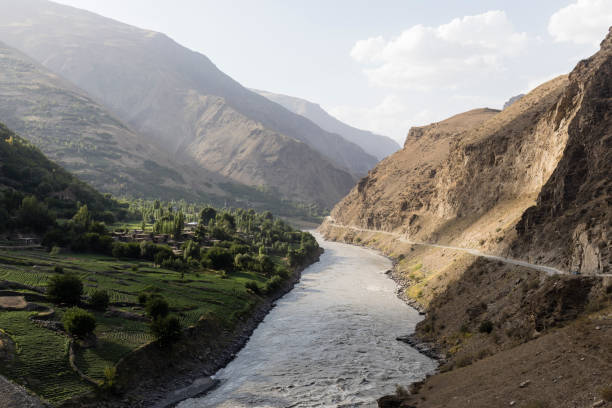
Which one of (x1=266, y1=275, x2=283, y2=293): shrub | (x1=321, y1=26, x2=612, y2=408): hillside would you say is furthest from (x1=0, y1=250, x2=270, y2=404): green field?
(x1=321, y1=26, x2=612, y2=408): hillside

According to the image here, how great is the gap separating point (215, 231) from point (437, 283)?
63802 mm

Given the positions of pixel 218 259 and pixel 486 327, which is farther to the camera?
pixel 218 259

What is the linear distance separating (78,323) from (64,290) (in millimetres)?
8983

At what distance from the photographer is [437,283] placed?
6619 centimetres

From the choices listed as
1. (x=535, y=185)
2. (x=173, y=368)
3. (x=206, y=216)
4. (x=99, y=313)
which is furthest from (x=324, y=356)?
(x=206, y=216)

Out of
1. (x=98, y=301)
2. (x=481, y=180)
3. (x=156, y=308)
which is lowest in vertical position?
(x=98, y=301)

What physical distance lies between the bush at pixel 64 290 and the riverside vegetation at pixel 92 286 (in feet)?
0.34

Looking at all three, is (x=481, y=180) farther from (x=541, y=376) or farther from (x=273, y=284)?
(x=541, y=376)

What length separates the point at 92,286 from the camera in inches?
1967

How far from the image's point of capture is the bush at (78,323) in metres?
34.1

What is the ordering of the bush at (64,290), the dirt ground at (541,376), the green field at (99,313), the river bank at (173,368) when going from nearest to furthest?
the dirt ground at (541,376), the green field at (99,313), the river bank at (173,368), the bush at (64,290)

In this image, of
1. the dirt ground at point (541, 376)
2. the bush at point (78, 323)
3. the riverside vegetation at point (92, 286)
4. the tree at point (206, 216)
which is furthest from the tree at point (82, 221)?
the dirt ground at point (541, 376)

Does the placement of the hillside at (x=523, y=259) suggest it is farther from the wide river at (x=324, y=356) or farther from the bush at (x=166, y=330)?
the bush at (x=166, y=330)

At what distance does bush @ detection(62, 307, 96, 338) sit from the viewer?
1344 inches
